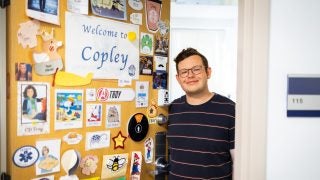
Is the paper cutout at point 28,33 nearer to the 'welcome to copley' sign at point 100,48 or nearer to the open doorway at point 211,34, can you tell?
the 'welcome to copley' sign at point 100,48

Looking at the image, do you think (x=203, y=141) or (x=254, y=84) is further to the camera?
(x=203, y=141)

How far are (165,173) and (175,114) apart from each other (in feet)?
1.18

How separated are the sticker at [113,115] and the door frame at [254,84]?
688mm

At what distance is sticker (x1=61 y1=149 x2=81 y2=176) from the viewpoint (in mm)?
1190

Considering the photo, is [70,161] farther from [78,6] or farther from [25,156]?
[78,6]

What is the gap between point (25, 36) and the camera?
1060mm

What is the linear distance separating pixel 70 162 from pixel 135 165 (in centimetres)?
37

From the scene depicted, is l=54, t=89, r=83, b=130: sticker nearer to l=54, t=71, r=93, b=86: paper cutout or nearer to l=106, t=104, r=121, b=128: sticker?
l=54, t=71, r=93, b=86: paper cutout

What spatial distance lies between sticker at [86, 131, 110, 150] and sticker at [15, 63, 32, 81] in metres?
0.37

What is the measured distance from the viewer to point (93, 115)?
1281 mm

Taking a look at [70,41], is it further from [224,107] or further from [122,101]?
[224,107]

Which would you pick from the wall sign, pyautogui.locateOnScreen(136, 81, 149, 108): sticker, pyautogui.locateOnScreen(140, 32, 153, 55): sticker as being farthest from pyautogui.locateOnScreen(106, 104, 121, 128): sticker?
the wall sign

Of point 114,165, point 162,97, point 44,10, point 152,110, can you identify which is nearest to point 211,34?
point 162,97

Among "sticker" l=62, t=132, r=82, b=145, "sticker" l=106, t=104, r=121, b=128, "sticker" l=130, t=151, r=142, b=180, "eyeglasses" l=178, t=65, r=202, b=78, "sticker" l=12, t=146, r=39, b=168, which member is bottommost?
"sticker" l=130, t=151, r=142, b=180
